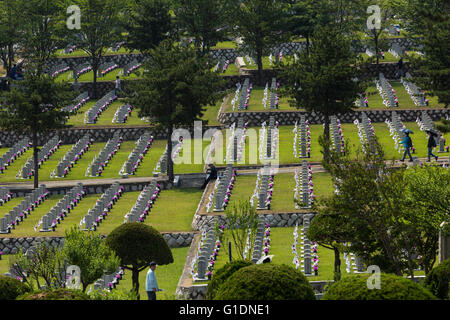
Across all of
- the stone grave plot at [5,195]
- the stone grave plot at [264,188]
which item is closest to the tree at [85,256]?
the stone grave plot at [264,188]

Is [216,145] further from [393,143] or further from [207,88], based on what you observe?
[393,143]

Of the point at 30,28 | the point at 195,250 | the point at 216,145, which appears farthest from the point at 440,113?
the point at 30,28

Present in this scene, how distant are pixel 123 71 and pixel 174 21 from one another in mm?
5500

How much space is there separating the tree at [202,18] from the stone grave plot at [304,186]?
26636 mm

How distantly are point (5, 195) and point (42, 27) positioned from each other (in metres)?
27.2

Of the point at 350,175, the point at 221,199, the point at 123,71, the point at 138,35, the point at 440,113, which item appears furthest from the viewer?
the point at 123,71

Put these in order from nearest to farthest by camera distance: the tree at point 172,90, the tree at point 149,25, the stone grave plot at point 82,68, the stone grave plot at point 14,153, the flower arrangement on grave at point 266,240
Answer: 1. the flower arrangement on grave at point 266,240
2. the tree at point 172,90
3. the stone grave plot at point 14,153
4. the tree at point 149,25
5. the stone grave plot at point 82,68

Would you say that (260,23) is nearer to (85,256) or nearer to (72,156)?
(72,156)

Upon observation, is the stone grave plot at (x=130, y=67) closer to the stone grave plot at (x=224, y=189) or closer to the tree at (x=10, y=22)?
the tree at (x=10, y=22)

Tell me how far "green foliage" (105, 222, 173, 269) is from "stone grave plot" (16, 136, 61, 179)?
21453 millimetres

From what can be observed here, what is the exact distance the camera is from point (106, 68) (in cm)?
7875

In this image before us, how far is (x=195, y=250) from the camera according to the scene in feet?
133

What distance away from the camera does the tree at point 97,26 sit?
7331 centimetres
